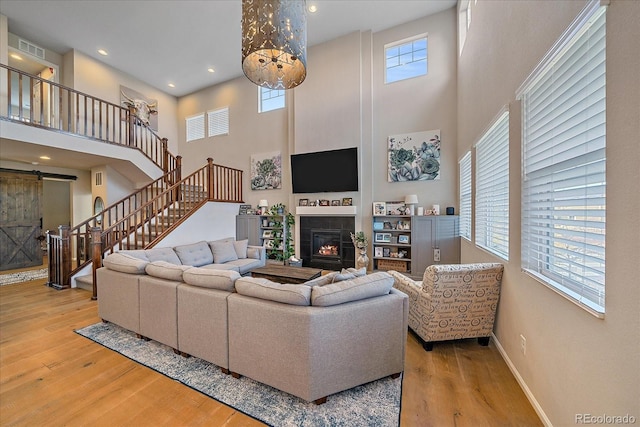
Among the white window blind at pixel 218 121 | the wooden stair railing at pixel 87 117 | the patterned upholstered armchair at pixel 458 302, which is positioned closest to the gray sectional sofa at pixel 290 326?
the patterned upholstered armchair at pixel 458 302

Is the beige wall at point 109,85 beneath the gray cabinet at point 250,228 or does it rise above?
above

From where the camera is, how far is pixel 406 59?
561 centimetres

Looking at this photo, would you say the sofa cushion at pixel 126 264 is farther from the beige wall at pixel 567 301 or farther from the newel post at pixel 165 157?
the newel post at pixel 165 157

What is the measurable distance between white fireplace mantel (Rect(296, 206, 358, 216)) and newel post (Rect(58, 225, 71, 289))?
427cm

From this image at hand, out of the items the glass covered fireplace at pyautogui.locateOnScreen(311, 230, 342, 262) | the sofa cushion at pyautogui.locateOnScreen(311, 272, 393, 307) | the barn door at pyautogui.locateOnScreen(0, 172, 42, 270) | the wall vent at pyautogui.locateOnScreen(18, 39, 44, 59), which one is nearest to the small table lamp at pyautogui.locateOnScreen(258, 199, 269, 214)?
the glass covered fireplace at pyautogui.locateOnScreen(311, 230, 342, 262)

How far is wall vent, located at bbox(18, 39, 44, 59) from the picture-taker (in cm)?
572

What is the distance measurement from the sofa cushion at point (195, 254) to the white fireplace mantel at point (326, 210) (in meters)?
2.22

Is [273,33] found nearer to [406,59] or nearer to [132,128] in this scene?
[406,59]

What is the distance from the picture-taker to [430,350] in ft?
8.41

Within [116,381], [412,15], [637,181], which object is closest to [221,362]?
[116,381]

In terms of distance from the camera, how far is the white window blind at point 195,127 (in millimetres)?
8164

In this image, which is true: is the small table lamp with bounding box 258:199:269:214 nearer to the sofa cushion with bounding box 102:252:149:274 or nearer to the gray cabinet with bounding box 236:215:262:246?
the gray cabinet with bounding box 236:215:262:246

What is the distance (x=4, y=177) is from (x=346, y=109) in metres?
8.08

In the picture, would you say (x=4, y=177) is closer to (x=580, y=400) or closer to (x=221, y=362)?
(x=221, y=362)
